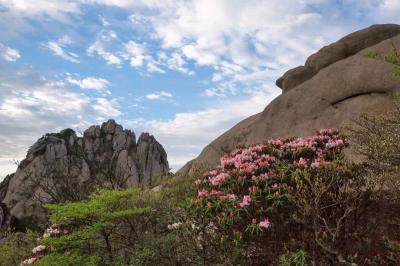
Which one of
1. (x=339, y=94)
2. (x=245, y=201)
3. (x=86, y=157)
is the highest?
(x=86, y=157)

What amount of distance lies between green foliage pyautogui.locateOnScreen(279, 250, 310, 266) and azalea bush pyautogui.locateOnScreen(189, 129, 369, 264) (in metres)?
0.20

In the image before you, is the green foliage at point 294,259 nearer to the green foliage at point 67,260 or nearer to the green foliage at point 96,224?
the green foliage at point 96,224

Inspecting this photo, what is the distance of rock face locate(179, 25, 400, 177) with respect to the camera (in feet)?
59.2

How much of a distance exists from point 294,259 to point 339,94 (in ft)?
44.4

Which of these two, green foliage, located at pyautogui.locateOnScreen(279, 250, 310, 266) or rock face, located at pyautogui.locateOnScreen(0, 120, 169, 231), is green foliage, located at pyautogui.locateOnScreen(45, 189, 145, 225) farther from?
rock face, located at pyautogui.locateOnScreen(0, 120, 169, 231)

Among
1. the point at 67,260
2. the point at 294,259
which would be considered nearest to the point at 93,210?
the point at 67,260

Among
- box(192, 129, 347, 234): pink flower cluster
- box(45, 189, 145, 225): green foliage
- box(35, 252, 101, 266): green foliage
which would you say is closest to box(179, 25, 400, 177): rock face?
box(192, 129, 347, 234): pink flower cluster

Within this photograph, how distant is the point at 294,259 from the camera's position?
6996mm

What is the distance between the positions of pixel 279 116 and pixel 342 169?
43.1ft

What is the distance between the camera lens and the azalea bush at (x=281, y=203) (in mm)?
7543

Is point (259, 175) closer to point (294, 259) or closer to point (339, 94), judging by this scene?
point (294, 259)

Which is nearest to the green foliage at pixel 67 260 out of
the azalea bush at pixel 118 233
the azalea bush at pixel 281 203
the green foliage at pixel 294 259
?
the azalea bush at pixel 118 233

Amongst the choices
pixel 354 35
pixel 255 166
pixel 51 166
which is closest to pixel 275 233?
pixel 255 166

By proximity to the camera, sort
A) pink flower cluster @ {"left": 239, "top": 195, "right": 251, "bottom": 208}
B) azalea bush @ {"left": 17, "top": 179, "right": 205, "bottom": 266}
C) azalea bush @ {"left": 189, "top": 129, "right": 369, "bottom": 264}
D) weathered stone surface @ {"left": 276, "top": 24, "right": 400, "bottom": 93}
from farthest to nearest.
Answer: weathered stone surface @ {"left": 276, "top": 24, "right": 400, "bottom": 93}, azalea bush @ {"left": 17, "top": 179, "right": 205, "bottom": 266}, pink flower cluster @ {"left": 239, "top": 195, "right": 251, "bottom": 208}, azalea bush @ {"left": 189, "top": 129, "right": 369, "bottom": 264}
